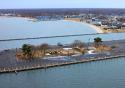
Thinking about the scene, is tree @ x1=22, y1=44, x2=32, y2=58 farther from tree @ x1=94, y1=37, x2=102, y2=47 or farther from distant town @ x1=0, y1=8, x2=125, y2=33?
distant town @ x1=0, y1=8, x2=125, y2=33

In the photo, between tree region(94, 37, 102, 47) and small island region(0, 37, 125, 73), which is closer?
small island region(0, 37, 125, 73)

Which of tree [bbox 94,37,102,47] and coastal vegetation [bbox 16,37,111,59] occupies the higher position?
tree [bbox 94,37,102,47]

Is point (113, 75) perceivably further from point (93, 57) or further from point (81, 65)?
point (93, 57)

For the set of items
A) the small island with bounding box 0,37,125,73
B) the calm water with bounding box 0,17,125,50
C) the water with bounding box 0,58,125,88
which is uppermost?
the small island with bounding box 0,37,125,73

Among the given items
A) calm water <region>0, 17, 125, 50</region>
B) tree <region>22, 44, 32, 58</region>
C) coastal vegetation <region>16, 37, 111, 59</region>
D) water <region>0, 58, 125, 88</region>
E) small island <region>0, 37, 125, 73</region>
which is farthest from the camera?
calm water <region>0, 17, 125, 50</region>

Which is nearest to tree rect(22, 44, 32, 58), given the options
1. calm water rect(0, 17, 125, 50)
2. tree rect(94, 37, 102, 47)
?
calm water rect(0, 17, 125, 50)

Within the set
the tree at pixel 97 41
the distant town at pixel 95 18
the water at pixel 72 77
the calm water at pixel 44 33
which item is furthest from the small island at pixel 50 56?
the distant town at pixel 95 18

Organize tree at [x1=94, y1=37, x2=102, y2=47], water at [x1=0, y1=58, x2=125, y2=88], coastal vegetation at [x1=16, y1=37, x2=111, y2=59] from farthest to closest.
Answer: tree at [x1=94, y1=37, x2=102, y2=47], coastal vegetation at [x1=16, y1=37, x2=111, y2=59], water at [x1=0, y1=58, x2=125, y2=88]

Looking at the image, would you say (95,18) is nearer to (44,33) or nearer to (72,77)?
(44,33)

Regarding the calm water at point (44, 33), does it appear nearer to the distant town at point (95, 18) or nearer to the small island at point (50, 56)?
the distant town at point (95, 18)
